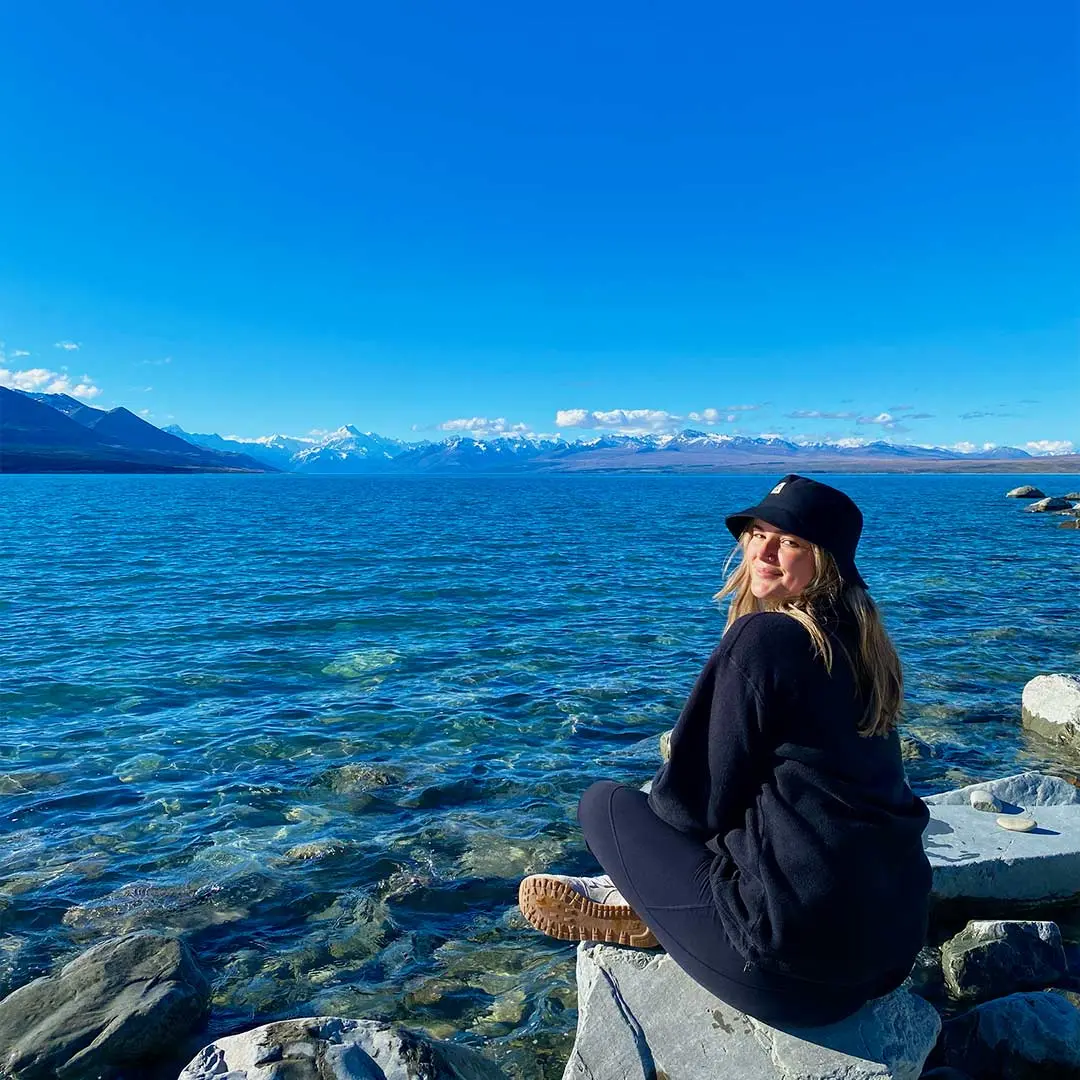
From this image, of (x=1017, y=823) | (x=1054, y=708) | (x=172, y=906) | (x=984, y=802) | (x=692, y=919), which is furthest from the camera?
(x=1054, y=708)

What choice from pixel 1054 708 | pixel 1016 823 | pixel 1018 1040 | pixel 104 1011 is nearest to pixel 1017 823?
pixel 1016 823

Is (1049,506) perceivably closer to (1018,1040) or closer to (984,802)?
(984,802)

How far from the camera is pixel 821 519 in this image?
4.46 meters

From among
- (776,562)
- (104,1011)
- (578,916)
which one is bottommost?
(104,1011)

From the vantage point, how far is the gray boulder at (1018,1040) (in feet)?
18.9

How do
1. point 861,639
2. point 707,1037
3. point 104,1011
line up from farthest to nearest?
point 104,1011, point 707,1037, point 861,639

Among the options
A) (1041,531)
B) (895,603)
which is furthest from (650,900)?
(1041,531)

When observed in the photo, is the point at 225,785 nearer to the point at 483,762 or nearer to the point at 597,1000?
the point at 483,762

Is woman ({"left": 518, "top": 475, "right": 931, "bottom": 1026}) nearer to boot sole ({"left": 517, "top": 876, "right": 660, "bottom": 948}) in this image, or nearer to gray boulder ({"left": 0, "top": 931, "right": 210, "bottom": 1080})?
boot sole ({"left": 517, "top": 876, "right": 660, "bottom": 948})

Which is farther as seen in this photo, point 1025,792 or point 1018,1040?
point 1025,792

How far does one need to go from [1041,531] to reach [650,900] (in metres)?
69.4

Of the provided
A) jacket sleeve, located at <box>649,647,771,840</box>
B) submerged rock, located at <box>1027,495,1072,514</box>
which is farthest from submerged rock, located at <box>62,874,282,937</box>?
submerged rock, located at <box>1027,495,1072,514</box>

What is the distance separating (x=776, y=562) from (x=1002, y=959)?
495 centimetres

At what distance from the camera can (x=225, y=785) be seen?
39.8ft
